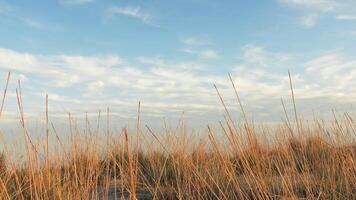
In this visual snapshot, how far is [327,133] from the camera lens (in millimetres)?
4012

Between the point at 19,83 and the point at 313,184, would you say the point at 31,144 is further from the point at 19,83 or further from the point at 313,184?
the point at 313,184

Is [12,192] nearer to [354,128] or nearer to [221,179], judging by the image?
[221,179]

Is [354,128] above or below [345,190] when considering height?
above

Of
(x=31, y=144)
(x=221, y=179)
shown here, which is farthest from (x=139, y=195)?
(x=31, y=144)

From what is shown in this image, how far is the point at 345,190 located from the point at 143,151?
2.65 metres

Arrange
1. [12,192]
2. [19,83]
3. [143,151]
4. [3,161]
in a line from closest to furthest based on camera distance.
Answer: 1. [19,83]
2. [12,192]
3. [3,161]
4. [143,151]

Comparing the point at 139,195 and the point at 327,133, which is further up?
the point at 327,133

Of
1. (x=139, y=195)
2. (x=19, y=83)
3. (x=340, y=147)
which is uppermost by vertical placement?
(x=19, y=83)

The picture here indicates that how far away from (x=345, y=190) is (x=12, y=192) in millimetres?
2549

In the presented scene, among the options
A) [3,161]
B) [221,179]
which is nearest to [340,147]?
[221,179]

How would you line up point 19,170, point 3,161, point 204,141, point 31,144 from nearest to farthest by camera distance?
1. point 31,144
2. point 19,170
3. point 204,141
4. point 3,161

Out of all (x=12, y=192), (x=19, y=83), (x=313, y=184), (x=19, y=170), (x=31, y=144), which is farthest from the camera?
(x=19, y=170)

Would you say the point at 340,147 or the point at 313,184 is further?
the point at 340,147

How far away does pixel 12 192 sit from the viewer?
334cm
